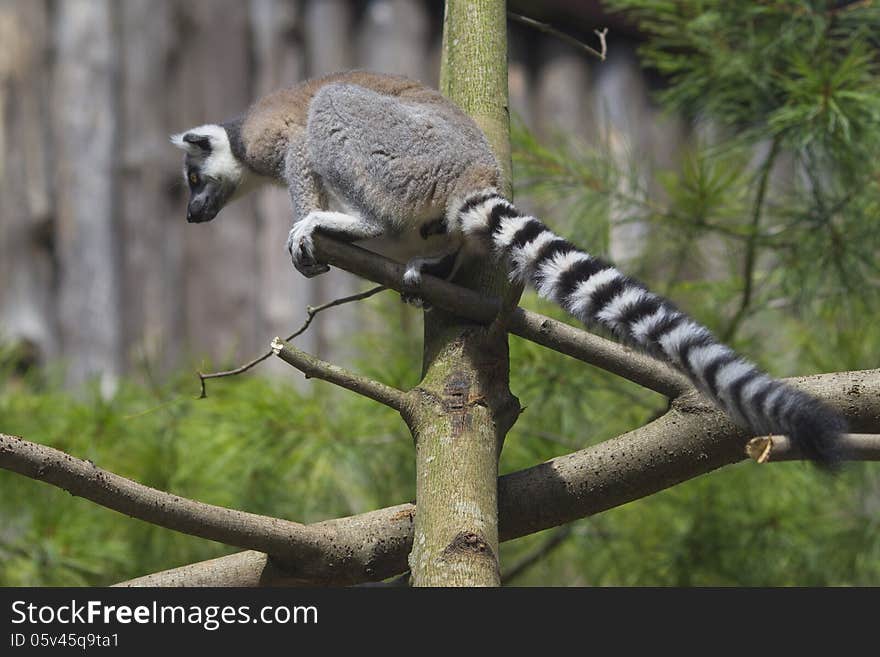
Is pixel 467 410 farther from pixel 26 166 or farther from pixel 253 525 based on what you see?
pixel 26 166

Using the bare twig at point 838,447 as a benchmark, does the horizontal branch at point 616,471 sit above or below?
above

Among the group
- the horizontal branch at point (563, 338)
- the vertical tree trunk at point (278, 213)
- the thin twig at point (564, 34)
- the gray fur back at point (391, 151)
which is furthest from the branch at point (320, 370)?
the vertical tree trunk at point (278, 213)

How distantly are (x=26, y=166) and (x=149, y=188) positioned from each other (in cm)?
50

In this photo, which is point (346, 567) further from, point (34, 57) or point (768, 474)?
point (34, 57)

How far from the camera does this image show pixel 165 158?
15.3 ft

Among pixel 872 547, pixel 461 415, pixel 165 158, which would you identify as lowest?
pixel 461 415

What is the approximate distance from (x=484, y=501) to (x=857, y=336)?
1934mm

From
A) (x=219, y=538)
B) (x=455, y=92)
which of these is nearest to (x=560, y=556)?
(x=455, y=92)

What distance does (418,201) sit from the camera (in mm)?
2406

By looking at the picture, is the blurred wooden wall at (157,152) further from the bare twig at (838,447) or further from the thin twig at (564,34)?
the bare twig at (838,447)

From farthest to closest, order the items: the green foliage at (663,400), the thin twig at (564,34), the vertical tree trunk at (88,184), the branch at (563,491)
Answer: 1. the vertical tree trunk at (88,184)
2. the green foliage at (663,400)
3. the thin twig at (564,34)
4. the branch at (563,491)

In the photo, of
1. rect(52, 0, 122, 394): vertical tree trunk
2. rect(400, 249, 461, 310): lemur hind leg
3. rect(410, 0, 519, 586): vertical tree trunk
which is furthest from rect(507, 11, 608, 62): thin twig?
rect(52, 0, 122, 394): vertical tree trunk

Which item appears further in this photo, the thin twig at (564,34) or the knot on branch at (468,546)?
the thin twig at (564,34)

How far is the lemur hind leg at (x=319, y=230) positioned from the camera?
2.34 meters
